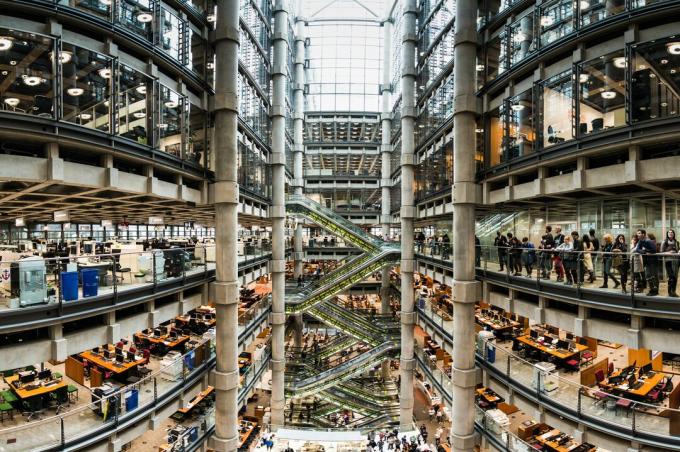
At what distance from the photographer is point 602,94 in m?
11.2

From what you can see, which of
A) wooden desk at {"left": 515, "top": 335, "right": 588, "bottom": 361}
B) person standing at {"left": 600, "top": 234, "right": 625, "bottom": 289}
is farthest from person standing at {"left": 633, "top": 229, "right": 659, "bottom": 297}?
wooden desk at {"left": 515, "top": 335, "right": 588, "bottom": 361}

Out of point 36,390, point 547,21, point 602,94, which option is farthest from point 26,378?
point 547,21

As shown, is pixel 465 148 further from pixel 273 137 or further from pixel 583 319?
pixel 273 137

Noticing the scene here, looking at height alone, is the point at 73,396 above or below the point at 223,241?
below

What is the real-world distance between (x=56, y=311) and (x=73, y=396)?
6035mm

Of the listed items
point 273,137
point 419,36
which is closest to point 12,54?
point 273,137

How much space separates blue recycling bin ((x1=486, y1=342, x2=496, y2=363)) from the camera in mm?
17562

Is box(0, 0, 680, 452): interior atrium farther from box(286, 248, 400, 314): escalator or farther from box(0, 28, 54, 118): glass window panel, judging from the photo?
box(286, 248, 400, 314): escalator

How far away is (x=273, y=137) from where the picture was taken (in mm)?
29500

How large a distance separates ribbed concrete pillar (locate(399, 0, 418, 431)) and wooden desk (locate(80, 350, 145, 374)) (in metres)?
18.1

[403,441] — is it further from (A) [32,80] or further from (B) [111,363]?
(A) [32,80]

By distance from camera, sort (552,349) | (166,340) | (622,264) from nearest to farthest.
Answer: (622,264) < (552,349) < (166,340)

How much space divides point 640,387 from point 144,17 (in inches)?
874

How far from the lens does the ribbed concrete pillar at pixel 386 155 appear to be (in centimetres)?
4384
